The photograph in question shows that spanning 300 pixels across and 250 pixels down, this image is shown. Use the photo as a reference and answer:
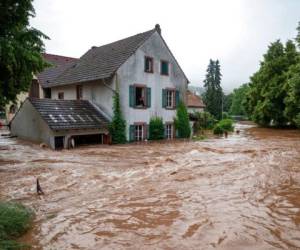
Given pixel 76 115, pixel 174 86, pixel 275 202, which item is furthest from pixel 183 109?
pixel 275 202

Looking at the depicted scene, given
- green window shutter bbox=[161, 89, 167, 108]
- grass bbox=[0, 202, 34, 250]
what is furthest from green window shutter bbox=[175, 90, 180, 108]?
grass bbox=[0, 202, 34, 250]

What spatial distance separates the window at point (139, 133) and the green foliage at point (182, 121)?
3.54m

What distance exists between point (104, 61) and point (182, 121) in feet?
26.7

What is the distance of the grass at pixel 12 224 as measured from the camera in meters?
4.98

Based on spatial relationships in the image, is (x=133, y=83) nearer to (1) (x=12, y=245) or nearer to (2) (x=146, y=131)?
(2) (x=146, y=131)

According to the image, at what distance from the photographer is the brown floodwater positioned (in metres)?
5.78

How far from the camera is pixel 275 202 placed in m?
8.01

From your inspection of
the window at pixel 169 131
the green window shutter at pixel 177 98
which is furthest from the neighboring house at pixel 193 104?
the window at pixel 169 131

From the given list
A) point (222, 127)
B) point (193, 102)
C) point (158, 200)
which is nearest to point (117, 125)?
point (158, 200)

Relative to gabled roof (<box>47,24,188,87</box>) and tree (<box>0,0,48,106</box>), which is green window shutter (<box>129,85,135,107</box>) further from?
tree (<box>0,0,48,106</box>)

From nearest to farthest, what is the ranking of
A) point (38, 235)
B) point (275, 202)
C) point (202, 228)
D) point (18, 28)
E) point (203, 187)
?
1. point (38, 235)
2. point (202, 228)
3. point (275, 202)
4. point (203, 187)
5. point (18, 28)

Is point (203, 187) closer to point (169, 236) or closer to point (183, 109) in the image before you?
point (169, 236)

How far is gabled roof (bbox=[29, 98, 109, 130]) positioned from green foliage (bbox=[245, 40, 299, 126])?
26.3 meters

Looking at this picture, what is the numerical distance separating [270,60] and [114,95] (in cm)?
2971
